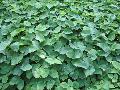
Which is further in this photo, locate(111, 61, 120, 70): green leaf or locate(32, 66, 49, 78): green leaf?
locate(111, 61, 120, 70): green leaf

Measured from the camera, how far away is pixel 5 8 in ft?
13.3

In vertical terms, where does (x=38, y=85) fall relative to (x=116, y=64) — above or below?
below

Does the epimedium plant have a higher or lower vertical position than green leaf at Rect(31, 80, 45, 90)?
higher

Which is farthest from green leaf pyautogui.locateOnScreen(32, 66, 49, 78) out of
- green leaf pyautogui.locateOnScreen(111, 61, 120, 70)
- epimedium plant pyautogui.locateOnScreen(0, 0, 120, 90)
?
green leaf pyautogui.locateOnScreen(111, 61, 120, 70)

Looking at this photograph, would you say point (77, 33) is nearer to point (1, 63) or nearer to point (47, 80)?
point (47, 80)

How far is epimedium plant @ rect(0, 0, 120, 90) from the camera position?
10.0 ft

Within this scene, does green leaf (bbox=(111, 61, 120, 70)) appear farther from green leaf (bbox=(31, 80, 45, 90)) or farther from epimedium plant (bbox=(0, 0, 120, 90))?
green leaf (bbox=(31, 80, 45, 90))

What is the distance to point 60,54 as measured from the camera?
125 inches

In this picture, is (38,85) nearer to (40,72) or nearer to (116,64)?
(40,72)

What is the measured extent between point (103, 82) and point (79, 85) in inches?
10.8

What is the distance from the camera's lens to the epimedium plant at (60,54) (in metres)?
3.05

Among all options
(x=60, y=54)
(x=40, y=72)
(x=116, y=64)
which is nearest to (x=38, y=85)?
(x=40, y=72)

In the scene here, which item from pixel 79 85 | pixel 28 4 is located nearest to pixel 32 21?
pixel 28 4

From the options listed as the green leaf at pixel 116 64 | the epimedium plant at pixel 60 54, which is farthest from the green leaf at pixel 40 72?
the green leaf at pixel 116 64
